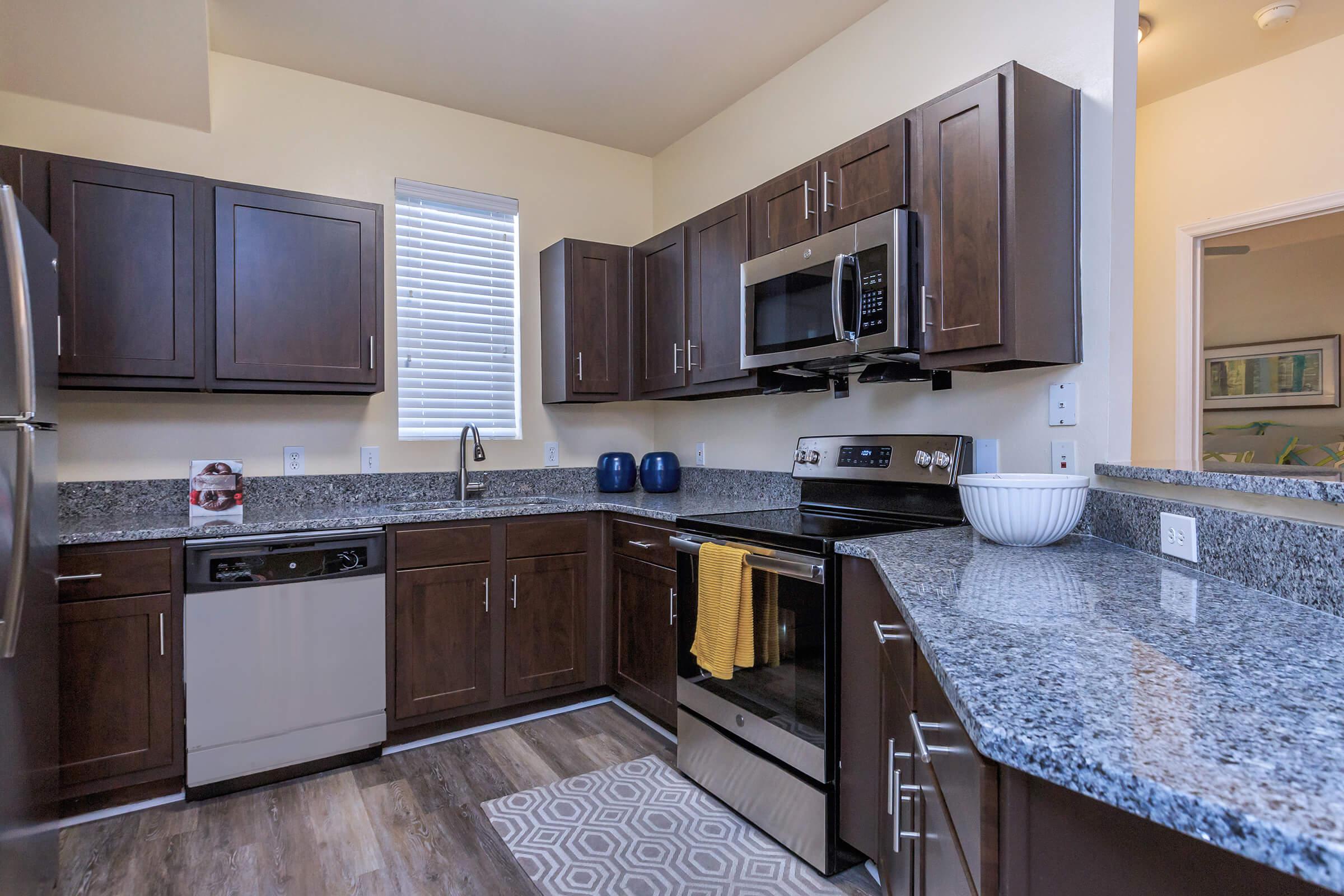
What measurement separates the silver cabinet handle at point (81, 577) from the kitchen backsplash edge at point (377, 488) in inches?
18.1

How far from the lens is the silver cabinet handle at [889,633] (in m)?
1.36

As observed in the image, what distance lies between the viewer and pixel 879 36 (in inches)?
101

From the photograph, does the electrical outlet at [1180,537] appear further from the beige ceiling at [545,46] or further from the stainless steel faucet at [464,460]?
the stainless steel faucet at [464,460]

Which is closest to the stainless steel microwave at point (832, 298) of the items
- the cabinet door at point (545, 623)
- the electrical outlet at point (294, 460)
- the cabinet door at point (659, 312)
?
the cabinet door at point (659, 312)

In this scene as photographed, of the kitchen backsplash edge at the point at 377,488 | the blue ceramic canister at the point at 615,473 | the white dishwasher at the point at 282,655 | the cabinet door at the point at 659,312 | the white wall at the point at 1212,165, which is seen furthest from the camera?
the blue ceramic canister at the point at 615,473

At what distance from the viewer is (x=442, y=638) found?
2.68 metres

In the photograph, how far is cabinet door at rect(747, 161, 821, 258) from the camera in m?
2.35

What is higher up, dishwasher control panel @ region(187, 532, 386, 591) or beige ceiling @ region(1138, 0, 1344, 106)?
beige ceiling @ region(1138, 0, 1344, 106)

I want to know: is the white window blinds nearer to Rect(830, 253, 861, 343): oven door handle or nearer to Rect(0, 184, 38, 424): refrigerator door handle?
Rect(0, 184, 38, 424): refrigerator door handle

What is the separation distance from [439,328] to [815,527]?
2.11 m

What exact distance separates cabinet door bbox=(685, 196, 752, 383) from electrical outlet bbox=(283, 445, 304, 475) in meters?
1.68

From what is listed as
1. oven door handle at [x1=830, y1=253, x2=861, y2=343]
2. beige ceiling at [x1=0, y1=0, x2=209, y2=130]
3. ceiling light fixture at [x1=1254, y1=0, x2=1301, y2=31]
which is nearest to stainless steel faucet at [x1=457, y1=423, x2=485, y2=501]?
beige ceiling at [x1=0, y1=0, x2=209, y2=130]

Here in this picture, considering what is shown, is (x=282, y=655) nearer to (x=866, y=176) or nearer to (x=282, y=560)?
(x=282, y=560)

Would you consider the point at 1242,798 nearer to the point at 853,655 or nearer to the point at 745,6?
the point at 853,655
